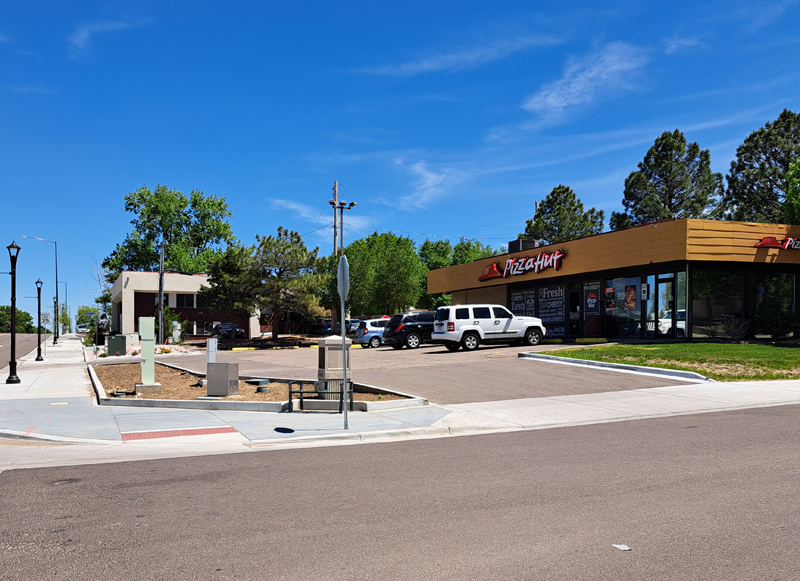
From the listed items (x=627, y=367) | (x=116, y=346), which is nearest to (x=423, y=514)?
(x=627, y=367)

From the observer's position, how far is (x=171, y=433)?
10180 millimetres

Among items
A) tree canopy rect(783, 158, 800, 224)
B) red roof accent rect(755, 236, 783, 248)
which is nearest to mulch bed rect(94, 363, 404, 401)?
red roof accent rect(755, 236, 783, 248)

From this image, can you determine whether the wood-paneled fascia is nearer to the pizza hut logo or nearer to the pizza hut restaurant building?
the pizza hut restaurant building

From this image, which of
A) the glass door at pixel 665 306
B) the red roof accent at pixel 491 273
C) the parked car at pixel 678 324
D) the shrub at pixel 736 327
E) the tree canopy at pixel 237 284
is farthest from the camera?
the tree canopy at pixel 237 284

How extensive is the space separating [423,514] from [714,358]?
14.9 m

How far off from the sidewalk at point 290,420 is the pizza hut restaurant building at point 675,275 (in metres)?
9.85

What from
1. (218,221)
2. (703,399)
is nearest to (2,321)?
(218,221)

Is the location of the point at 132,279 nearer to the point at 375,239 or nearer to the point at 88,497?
the point at 375,239

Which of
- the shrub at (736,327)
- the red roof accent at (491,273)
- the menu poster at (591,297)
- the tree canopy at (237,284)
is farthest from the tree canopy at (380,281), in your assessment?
the shrub at (736,327)

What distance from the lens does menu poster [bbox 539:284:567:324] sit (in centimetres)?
3169

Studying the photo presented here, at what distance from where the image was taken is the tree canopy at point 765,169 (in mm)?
49125

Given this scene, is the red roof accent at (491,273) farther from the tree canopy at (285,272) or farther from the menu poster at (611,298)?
the tree canopy at (285,272)

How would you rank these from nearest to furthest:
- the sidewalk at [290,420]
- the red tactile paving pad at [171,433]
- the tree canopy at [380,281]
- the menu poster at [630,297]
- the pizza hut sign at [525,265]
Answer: the sidewalk at [290,420] → the red tactile paving pad at [171,433] → the menu poster at [630,297] → the pizza hut sign at [525,265] → the tree canopy at [380,281]

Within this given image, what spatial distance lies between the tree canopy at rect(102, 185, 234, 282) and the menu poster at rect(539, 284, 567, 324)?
5455cm
